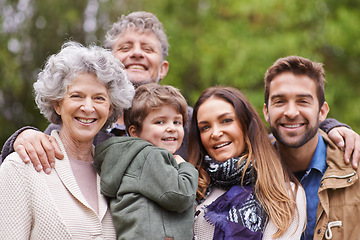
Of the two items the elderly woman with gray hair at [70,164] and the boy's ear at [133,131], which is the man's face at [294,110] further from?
the elderly woman with gray hair at [70,164]

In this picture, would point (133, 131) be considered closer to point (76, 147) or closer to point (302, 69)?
point (76, 147)

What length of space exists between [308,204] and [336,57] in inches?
271

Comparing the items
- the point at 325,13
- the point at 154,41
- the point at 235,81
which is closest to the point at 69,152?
the point at 154,41

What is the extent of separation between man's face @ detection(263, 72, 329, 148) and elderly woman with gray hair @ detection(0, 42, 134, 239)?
4.21ft

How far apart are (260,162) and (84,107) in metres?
1.40

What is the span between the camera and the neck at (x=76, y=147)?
3182mm

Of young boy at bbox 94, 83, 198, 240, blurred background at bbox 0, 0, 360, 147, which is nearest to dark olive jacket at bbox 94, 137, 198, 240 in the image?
young boy at bbox 94, 83, 198, 240

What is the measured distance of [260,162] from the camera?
141 inches

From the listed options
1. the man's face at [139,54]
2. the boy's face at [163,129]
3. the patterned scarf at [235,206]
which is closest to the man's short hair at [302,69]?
the patterned scarf at [235,206]

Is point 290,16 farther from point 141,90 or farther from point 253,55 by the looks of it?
point 141,90

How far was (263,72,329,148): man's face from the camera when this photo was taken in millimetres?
3850

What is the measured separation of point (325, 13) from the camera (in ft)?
31.9

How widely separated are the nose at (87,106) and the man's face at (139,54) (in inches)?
52.6

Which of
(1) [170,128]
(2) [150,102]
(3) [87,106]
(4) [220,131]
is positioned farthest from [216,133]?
(3) [87,106]
